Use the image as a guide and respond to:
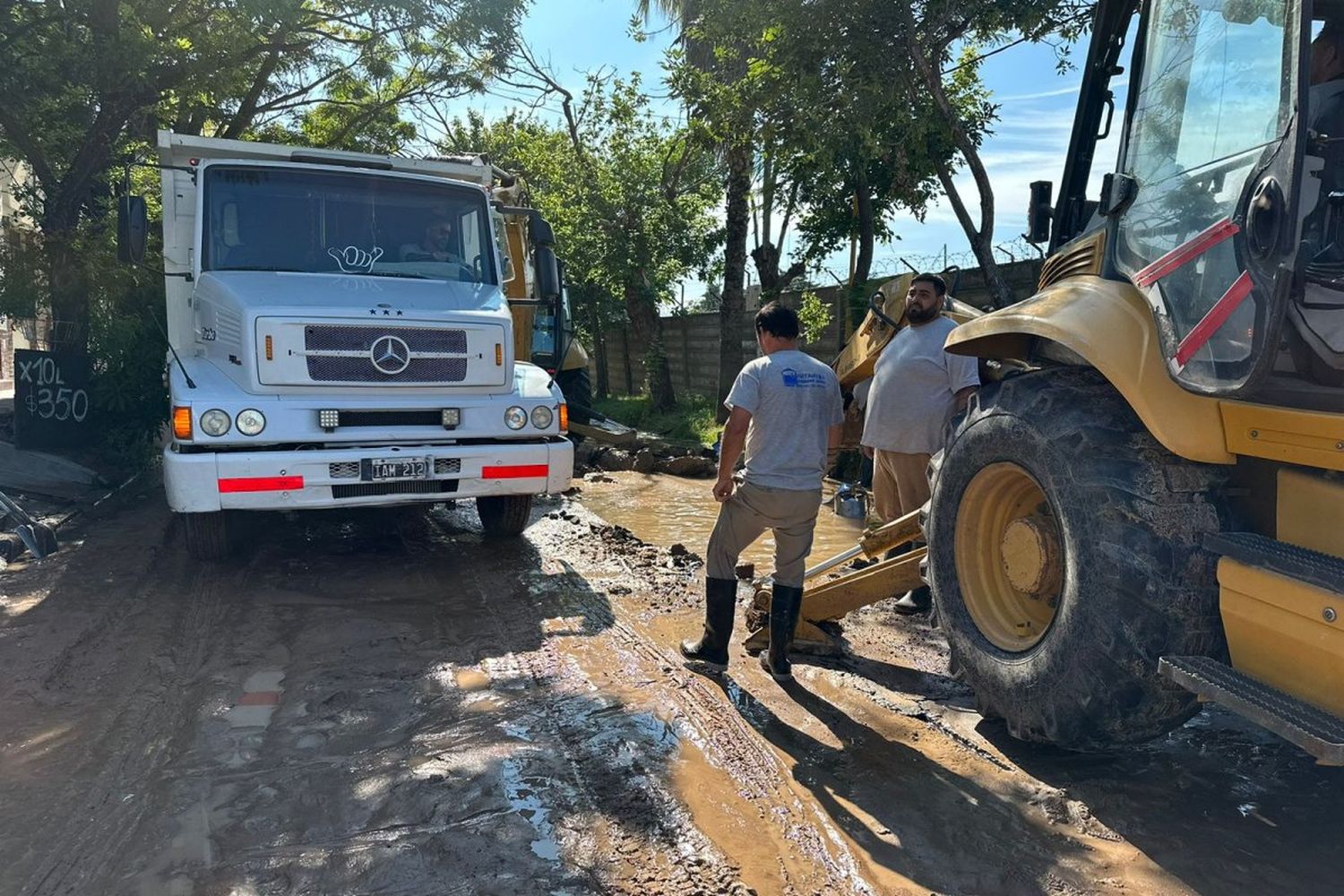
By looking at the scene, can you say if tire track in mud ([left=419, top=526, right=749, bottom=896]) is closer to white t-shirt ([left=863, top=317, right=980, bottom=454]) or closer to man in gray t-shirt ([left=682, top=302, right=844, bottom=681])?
man in gray t-shirt ([left=682, top=302, right=844, bottom=681])

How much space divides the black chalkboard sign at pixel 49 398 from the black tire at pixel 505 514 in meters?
5.03

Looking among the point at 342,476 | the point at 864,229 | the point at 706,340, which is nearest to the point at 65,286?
the point at 342,476

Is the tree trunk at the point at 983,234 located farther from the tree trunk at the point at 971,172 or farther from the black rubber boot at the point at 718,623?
the black rubber boot at the point at 718,623

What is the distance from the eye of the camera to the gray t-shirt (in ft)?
14.3

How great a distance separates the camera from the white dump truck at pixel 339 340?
221 inches

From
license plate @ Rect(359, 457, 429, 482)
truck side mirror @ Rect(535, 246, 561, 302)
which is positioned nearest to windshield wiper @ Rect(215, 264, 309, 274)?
license plate @ Rect(359, 457, 429, 482)

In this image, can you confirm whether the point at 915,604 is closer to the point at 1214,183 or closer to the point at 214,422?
the point at 1214,183

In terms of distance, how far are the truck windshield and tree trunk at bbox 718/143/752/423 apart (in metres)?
6.70

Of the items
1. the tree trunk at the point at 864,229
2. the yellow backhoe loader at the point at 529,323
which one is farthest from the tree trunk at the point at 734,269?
the yellow backhoe loader at the point at 529,323

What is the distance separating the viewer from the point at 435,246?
688 centimetres

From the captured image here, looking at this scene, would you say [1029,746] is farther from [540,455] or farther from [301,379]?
[301,379]

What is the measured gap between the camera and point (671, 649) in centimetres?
488

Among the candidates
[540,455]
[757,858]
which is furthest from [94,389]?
[757,858]

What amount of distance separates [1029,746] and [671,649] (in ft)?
5.98
